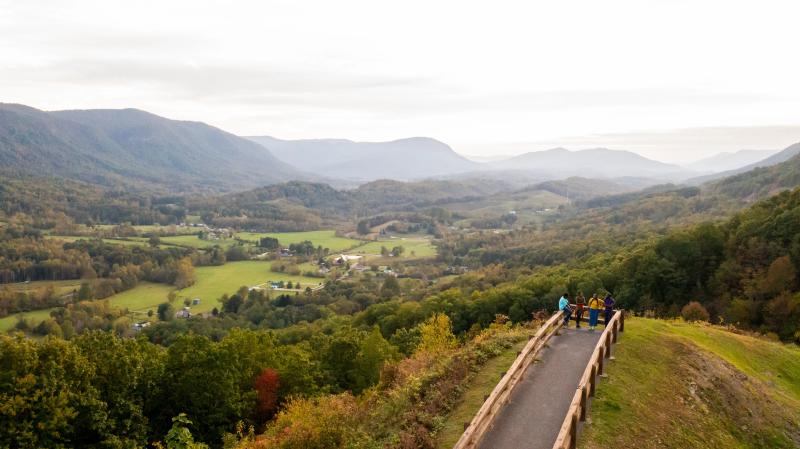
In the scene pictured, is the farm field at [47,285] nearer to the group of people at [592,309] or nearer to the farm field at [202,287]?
the farm field at [202,287]

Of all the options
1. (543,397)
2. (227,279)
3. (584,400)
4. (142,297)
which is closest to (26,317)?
(142,297)

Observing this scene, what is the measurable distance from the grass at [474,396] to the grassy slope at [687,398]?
377 cm

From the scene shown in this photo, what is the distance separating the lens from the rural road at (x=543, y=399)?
1510 centimetres

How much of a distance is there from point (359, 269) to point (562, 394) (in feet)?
520

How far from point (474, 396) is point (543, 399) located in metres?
2.55

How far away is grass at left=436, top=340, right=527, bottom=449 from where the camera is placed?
15.9m

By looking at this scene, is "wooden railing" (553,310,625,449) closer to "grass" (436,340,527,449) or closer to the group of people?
the group of people

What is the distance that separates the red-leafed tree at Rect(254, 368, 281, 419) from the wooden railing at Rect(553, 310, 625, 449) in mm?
26784

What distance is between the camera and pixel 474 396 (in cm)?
1861

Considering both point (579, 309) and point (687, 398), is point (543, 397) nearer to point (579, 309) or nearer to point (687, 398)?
point (687, 398)

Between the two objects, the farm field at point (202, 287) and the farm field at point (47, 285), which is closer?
the farm field at point (202, 287)

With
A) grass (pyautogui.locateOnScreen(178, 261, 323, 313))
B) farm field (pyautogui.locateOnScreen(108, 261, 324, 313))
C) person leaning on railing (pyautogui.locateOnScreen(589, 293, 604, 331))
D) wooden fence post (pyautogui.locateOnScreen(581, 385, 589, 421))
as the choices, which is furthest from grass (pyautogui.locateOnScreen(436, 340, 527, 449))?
grass (pyautogui.locateOnScreen(178, 261, 323, 313))

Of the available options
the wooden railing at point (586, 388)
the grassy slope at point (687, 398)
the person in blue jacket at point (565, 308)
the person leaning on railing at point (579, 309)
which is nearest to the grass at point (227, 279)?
the person in blue jacket at point (565, 308)

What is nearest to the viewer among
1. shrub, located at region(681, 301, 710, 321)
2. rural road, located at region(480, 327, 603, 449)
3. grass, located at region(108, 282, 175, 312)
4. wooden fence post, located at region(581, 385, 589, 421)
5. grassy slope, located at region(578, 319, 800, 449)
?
rural road, located at region(480, 327, 603, 449)
